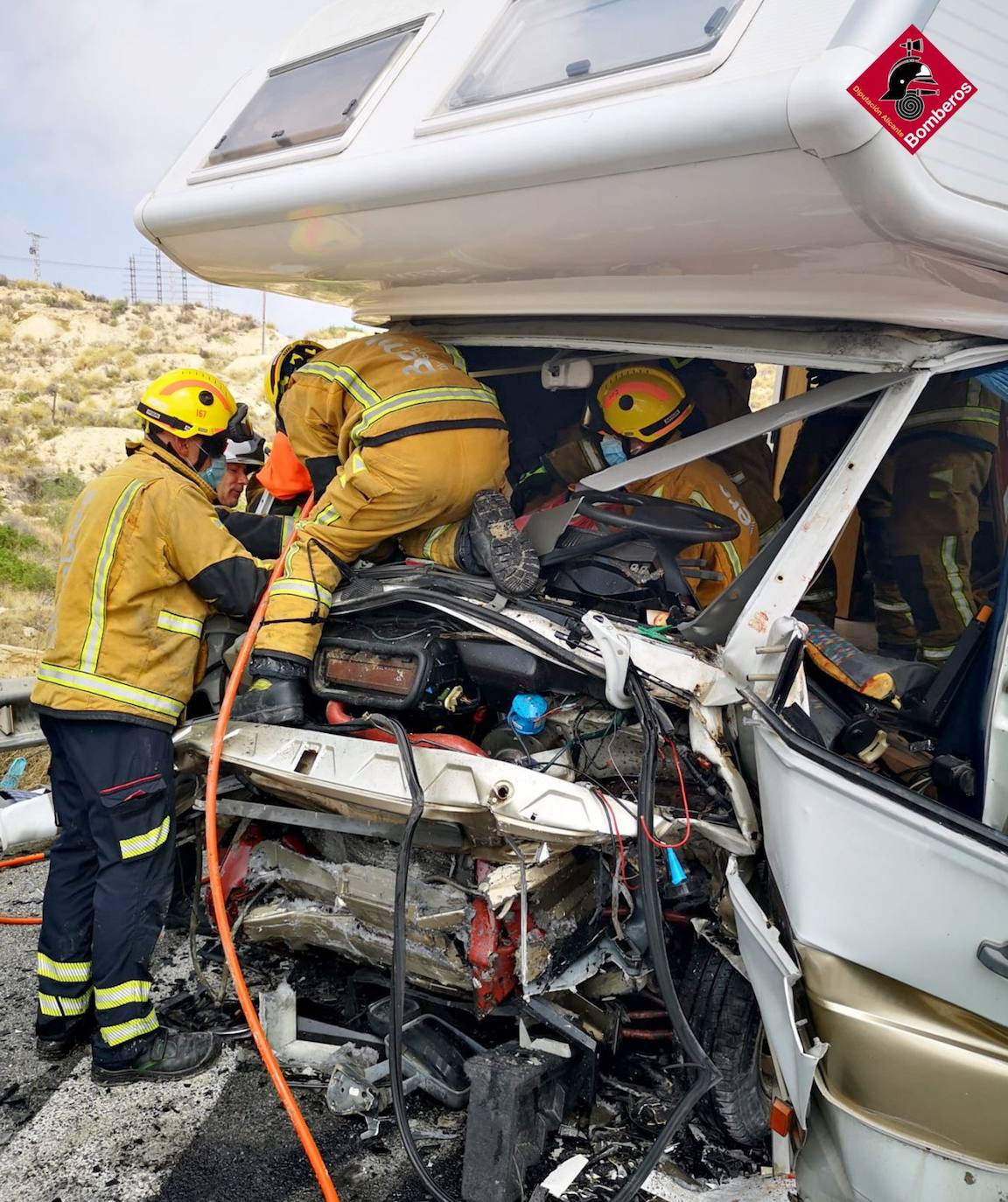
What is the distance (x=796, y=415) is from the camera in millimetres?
2684

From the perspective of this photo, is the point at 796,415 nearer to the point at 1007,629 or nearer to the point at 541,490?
the point at 1007,629

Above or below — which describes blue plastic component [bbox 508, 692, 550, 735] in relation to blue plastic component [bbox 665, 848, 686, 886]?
above

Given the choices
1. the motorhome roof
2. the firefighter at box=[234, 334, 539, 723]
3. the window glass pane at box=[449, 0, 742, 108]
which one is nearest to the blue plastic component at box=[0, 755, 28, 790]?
the firefighter at box=[234, 334, 539, 723]

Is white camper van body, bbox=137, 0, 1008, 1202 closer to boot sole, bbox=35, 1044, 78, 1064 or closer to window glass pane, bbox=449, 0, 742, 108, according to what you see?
window glass pane, bbox=449, 0, 742, 108

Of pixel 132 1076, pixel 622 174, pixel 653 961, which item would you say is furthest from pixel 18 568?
pixel 622 174

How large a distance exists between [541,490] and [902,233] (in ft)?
6.78

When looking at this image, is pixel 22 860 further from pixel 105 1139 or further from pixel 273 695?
pixel 273 695

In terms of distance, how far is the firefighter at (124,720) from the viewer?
326 centimetres

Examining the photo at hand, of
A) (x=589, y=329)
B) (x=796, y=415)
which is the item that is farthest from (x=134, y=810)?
(x=796, y=415)

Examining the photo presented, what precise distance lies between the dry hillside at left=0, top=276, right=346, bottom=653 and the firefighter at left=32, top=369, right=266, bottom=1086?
16.5 feet

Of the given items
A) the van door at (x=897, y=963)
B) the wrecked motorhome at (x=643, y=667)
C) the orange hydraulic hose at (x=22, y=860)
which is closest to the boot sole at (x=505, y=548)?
the wrecked motorhome at (x=643, y=667)

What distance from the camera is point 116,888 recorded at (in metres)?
3.29

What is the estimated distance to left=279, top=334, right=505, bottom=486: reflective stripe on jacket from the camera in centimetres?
321

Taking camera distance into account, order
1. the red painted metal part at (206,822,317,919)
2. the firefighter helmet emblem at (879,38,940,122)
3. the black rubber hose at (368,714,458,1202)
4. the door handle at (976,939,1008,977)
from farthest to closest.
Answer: the red painted metal part at (206,822,317,919)
the black rubber hose at (368,714,458,1202)
the door handle at (976,939,1008,977)
the firefighter helmet emblem at (879,38,940,122)
